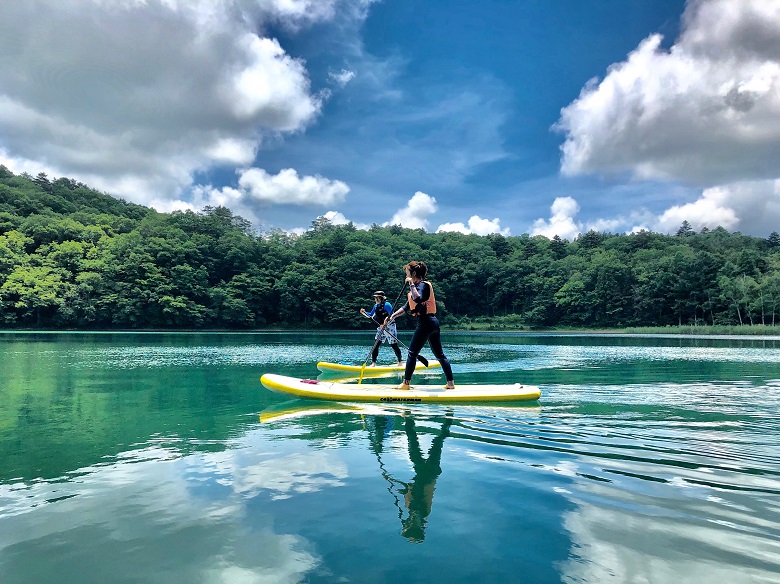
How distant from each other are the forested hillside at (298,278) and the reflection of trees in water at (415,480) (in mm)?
68301

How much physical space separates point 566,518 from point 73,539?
3825mm

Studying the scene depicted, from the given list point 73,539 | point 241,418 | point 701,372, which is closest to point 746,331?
point 701,372

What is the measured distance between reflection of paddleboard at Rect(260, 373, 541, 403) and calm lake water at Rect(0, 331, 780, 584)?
1.36 ft

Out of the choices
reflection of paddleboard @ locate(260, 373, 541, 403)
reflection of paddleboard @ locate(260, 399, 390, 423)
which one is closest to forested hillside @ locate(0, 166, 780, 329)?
reflection of paddleboard @ locate(260, 373, 541, 403)

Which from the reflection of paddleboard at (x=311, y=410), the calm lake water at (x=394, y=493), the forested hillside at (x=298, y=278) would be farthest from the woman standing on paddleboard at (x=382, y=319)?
the forested hillside at (x=298, y=278)

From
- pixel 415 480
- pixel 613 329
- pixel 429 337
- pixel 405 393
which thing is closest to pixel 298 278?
pixel 613 329

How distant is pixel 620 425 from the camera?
7270 millimetres

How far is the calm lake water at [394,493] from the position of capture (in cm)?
337

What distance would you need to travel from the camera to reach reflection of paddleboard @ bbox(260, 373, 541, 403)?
9.54 meters

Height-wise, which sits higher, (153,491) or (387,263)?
(387,263)

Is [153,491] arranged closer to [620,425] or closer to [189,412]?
[189,412]

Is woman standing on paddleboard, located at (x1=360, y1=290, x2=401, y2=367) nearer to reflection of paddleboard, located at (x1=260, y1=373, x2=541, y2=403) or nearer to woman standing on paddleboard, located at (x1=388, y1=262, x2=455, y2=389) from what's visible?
woman standing on paddleboard, located at (x1=388, y1=262, x2=455, y2=389)

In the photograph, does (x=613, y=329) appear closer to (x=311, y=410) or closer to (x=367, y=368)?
(x=367, y=368)

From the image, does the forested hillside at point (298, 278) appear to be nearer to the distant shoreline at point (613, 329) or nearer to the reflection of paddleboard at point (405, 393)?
the distant shoreline at point (613, 329)
